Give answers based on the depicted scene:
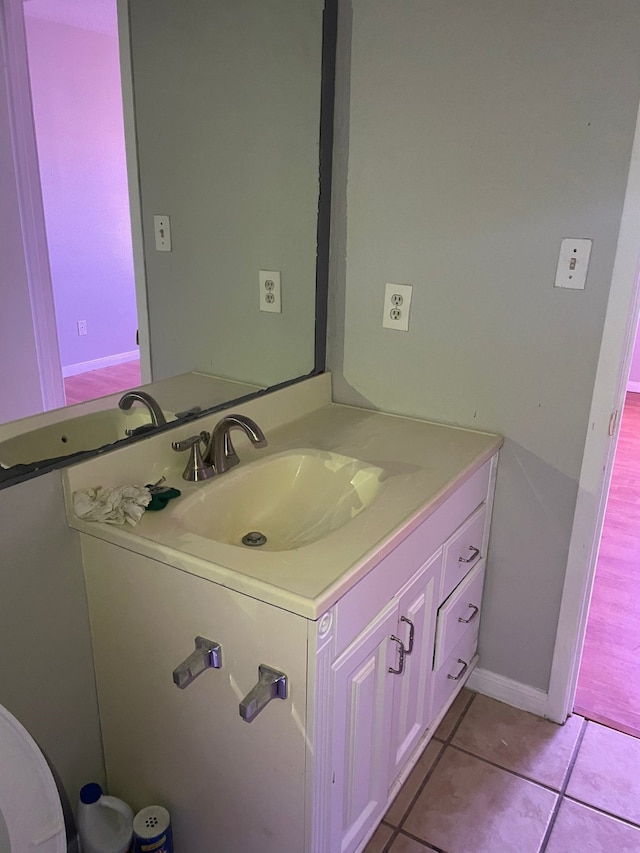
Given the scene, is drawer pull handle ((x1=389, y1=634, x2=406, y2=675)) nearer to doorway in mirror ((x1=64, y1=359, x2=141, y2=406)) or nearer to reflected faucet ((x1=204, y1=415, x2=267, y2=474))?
reflected faucet ((x1=204, y1=415, x2=267, y2=474))

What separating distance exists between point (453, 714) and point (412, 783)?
0.94 ft

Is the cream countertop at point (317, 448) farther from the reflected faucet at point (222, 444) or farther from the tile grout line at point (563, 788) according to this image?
the tile grout line at point (563, 788)

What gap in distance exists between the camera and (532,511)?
5.91 feet

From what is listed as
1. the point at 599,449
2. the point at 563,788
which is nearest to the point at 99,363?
the point at 599,449

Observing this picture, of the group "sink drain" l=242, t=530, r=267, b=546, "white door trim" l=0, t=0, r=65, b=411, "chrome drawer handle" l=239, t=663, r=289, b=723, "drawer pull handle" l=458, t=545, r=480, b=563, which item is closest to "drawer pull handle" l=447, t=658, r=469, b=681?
"drawer pull handle" l=458, t=545, r=480, b=563

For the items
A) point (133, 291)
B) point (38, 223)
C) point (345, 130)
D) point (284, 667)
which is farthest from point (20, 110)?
point (284, 667)

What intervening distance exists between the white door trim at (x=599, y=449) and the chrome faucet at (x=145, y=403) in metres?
1.05

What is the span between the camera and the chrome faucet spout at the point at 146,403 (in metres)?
1.41

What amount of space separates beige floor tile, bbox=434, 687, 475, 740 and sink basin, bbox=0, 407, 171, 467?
1.21 metres

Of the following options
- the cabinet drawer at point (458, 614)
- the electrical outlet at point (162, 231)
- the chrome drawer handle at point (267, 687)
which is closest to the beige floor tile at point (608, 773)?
the cabinet drawer at point (458, 614)

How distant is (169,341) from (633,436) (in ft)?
12.0

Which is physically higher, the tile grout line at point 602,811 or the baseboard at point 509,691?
the baseboard at point 509,691

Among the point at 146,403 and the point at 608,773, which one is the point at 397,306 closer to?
the point at 146,403

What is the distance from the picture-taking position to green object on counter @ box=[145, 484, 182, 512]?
1311 mm
